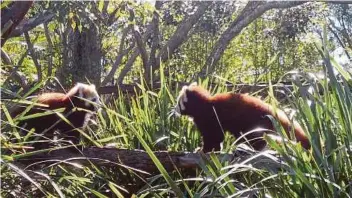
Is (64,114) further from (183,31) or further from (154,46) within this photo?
(183,31)

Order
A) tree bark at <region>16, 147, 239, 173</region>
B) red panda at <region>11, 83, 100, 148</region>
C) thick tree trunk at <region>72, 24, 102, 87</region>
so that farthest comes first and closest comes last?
thick tree trunk at <region>72, 24, 102, 87</region> < red panda at <region>11, 83, 100, 148</region> < tree bark at <region>16, 147, 239, 173</region>

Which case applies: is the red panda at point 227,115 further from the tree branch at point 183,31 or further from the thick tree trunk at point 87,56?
the tree branch at point 183,31

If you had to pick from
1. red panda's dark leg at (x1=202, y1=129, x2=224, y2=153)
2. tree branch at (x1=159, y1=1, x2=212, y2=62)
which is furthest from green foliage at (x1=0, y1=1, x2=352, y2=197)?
tree branch at (x1=159, y1=1, x2=212, y2=62)

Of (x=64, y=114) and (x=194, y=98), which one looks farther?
(x=194, y=98)

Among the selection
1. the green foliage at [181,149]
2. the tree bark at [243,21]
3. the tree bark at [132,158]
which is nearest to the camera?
the green foliage at [181,149]

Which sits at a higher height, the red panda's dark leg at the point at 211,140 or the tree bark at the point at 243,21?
the tree bark at the point at 243,21

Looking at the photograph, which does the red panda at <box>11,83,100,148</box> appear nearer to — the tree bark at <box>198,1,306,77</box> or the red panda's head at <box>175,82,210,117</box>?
the red panda's head at <box>175,82,210,117</box>

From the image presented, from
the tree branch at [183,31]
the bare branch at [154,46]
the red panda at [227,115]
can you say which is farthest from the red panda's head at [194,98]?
the tree branch at [183,31]

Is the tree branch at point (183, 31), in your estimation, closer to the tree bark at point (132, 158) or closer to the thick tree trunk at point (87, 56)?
the thick tree trunk at point (87, 56)

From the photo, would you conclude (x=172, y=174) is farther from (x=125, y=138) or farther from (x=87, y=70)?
(x=87, y=70)

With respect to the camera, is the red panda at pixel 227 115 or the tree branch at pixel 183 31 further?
the tree branch at pixel 183 31

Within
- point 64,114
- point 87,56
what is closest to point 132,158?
point 64,114

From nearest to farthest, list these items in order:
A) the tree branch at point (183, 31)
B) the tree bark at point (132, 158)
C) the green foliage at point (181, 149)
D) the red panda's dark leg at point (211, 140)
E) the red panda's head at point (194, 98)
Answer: the green foliage at point (181, 149) → the tree bark at point (132, 158) → the red panda's dark leg at point (211, 140) → the red panda's head at point (194, 98) → the tree branch at point (183, 31)

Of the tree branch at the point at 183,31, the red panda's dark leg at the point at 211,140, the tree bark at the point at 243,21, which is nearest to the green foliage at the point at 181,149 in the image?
the red panda's dark leg at the point at 211,140
